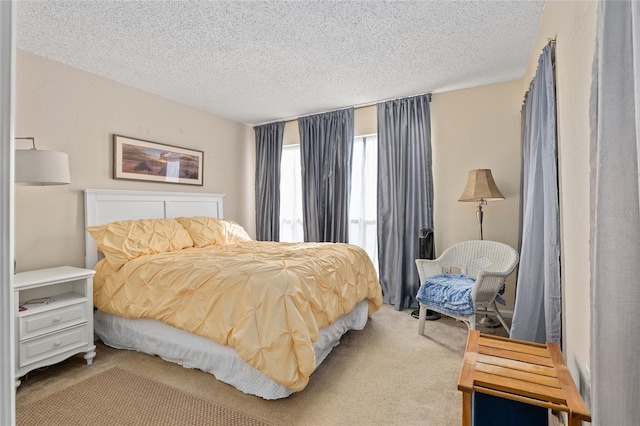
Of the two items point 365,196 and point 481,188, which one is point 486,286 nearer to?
point 481,188

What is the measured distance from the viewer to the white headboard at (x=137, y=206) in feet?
9.96

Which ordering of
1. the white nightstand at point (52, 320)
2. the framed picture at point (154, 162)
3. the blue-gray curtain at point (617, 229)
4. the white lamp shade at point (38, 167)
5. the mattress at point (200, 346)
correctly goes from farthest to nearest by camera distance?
the framed picture at point (154, 162), the white lamp shade at point (38, 167), the white nightstand at point (52, 320), the mattress at point (200, 346), the blue-gray curtain at point (617, 229)

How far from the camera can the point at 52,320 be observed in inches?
88.7

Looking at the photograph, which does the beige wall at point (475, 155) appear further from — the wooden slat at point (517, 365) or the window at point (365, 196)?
the wooden slat at point (517, 365)

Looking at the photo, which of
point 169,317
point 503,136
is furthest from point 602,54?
point 503,136

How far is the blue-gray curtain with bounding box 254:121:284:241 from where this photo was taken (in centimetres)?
483

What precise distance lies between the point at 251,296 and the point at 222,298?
24cm

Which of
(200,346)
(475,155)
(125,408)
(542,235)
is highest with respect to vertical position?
(475,155)

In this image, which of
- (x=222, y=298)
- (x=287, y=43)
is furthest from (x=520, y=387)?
(x=287, y=43)

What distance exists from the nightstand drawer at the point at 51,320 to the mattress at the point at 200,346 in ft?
1.01

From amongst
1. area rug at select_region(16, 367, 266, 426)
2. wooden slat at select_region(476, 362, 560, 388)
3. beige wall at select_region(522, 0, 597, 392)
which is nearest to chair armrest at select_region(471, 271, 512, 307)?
beige wall at select_region(522, 0, 597, 392)

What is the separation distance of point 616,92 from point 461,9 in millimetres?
1773

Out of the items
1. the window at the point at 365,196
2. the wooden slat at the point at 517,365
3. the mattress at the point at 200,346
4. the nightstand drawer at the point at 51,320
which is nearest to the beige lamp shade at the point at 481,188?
the window at the point at 365,196

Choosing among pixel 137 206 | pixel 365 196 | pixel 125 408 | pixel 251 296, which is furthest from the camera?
pixel 365 196
